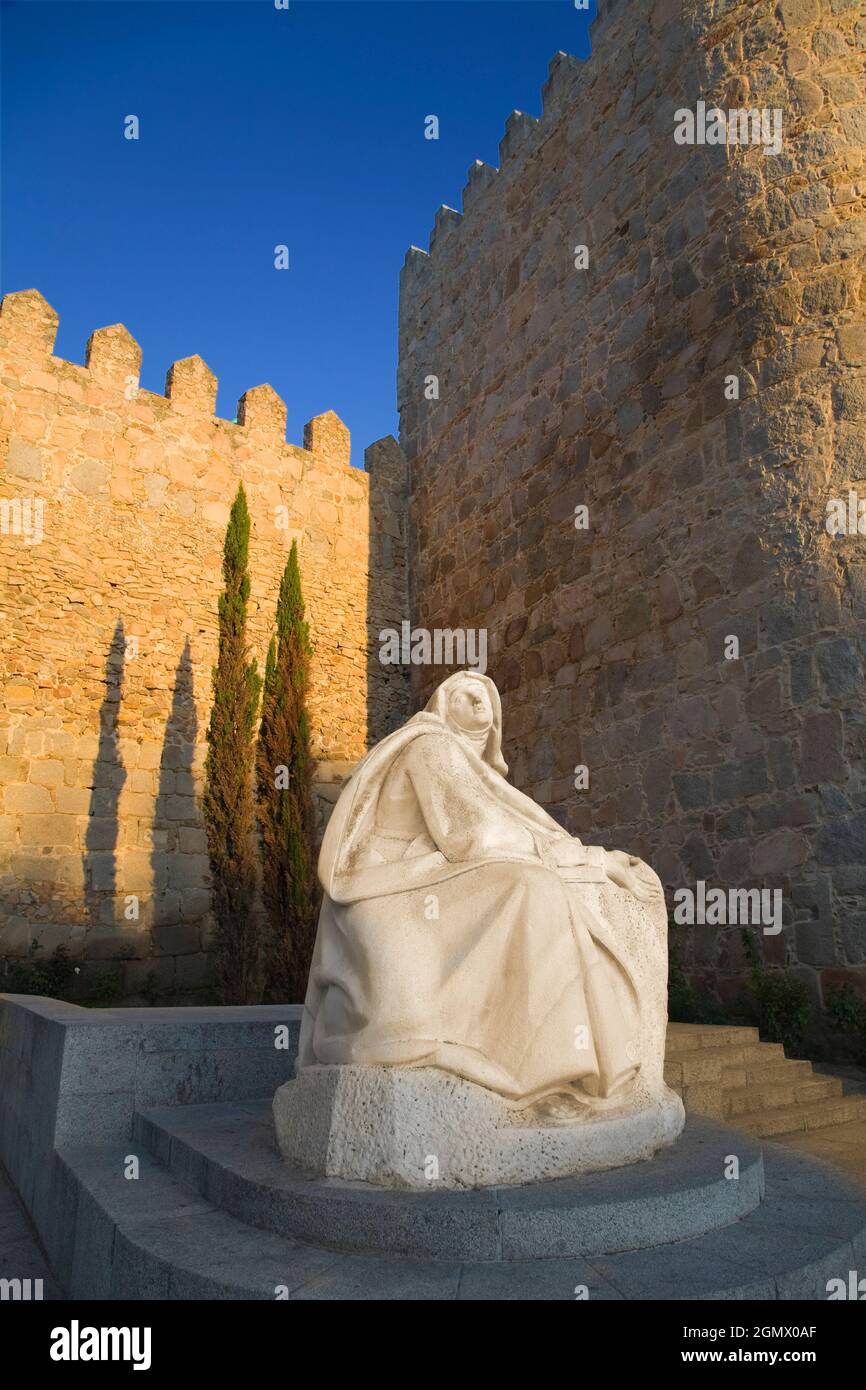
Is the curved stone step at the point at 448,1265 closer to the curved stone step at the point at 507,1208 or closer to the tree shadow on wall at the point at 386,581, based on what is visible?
the curved stone step at the point at 507,1208

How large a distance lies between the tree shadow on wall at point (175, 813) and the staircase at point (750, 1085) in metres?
5.85

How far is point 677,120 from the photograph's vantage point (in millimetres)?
8133

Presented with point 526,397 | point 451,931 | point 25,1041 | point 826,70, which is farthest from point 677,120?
point 25,1041

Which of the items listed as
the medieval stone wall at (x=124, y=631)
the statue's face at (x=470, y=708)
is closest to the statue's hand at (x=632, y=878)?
the statue's face at (x=470, y=708)

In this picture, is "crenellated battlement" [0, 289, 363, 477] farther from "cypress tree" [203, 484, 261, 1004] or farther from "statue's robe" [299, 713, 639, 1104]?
"statue's robe" [299, 713, 639, 1104]

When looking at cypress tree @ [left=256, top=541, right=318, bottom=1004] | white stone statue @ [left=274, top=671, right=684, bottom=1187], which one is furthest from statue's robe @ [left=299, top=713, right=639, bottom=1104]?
cypress tree @ [left=256, top=541, right=318, bottom=1004]

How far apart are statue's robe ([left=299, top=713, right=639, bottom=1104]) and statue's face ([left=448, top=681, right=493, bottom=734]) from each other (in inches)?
15.1

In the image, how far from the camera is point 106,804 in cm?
959

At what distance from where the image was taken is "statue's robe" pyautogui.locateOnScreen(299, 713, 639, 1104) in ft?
8.23

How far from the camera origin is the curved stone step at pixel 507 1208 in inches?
84.1

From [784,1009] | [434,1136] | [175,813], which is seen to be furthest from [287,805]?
[434,1136]

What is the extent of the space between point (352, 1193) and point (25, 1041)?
2.71 metres

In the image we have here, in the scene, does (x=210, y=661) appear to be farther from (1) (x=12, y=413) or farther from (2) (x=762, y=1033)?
(2) (x=762, y=1033)

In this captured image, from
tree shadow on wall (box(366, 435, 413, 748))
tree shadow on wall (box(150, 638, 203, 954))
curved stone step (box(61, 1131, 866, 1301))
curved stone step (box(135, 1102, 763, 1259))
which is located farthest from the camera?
tree shadow on wall (box(366, 435, 413, 748))
